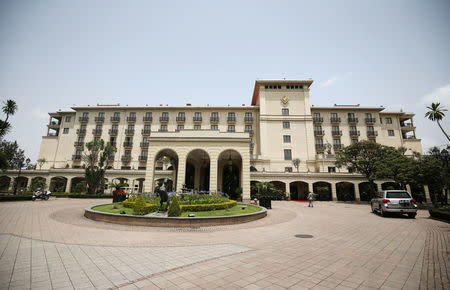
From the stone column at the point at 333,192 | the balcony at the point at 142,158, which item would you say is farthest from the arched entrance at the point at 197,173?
the stone column at the point at 333,192

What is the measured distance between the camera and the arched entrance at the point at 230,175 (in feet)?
79.1

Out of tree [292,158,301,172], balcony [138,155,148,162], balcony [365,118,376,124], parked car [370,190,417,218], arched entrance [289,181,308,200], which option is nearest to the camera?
parked car [370,190,417,218]

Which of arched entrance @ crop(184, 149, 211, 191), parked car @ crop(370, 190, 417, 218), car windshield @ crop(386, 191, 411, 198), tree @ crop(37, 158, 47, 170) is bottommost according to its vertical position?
parked car @ crop(370, 190, 417, 218)

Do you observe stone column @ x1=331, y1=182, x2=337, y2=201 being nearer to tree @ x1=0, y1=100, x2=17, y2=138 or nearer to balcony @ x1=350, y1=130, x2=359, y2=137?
balcony @ x1=350, y1=130, x2=359, y2=137

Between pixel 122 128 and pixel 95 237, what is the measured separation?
4107 cm

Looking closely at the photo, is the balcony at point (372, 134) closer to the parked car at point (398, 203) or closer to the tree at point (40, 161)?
the parked car at point (398, 203)

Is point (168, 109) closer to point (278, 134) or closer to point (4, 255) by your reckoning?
point (278, 134)

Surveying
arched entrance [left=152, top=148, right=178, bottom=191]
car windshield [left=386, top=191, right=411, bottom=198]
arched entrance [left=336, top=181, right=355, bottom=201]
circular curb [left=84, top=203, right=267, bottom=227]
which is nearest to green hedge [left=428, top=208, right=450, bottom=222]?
car windshield [left=386, top=191, right=411, bottom=198]

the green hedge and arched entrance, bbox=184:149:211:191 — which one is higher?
arched entrance, bbox=184:149:211:191

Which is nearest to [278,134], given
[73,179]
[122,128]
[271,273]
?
[122,128]

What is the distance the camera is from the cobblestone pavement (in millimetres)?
3641

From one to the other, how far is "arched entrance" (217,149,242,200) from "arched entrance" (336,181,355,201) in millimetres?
18875

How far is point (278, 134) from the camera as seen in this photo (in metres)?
39.2

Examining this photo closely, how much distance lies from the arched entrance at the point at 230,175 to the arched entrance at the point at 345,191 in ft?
61.9
